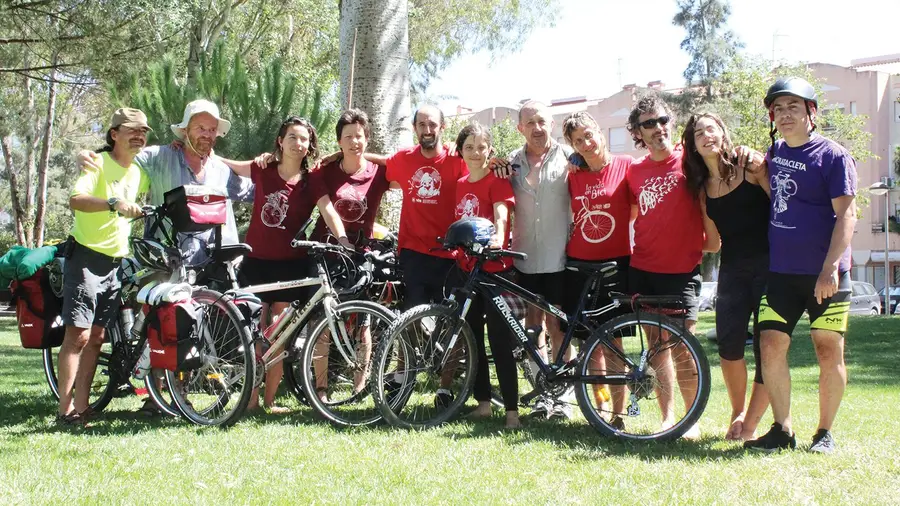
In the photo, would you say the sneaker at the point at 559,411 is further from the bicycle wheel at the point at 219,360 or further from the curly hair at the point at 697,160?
the bicycle wheel at the point at 219,360

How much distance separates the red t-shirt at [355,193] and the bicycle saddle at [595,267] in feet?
5.10

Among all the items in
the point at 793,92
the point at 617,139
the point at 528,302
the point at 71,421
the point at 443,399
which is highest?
the point at 617,139

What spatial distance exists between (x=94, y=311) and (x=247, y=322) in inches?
42.4

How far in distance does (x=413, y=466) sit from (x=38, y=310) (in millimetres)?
3103

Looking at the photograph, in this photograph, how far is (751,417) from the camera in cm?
511

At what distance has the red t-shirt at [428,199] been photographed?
231 inches

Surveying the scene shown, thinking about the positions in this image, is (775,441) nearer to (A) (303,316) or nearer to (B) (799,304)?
(B) (799,304)

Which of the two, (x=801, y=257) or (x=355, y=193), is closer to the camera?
(x=801, y=257)

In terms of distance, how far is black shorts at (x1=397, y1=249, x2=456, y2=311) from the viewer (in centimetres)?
584

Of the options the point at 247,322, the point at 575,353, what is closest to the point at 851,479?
the point at 575,353

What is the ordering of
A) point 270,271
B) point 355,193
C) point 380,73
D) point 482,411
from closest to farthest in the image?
point 482,411
point 270,271
point 355,193
point 380,73

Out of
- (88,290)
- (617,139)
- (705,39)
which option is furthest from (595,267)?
(617,139)

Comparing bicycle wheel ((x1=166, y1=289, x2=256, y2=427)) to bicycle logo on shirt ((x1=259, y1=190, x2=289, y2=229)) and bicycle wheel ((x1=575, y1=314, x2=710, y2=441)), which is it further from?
bicycle wheel ((x1=575, y1=314, x2=710, y2=441))

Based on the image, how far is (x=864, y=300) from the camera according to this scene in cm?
3234
